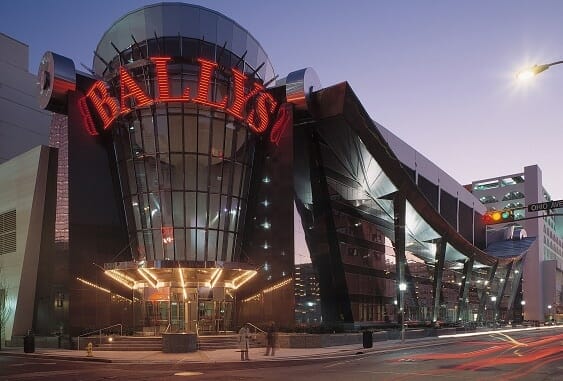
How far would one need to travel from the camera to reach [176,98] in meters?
42.9

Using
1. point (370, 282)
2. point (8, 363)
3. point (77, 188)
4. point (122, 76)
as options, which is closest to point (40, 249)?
point (77, 188)

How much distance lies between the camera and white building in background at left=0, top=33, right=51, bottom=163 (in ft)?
233

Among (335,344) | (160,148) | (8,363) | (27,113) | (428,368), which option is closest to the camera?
(428,368)

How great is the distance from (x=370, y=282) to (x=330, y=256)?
391 inches

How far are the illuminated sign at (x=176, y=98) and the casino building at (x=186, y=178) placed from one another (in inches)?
4.3

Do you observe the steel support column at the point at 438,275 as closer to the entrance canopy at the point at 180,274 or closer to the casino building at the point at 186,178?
the casino building at the point at 186,178

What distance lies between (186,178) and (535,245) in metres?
118

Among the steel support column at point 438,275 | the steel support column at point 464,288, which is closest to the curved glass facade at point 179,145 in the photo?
the steel support column at point 438,275

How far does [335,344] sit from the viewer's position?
3878cm

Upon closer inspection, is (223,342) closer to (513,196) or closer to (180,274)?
(180,274)

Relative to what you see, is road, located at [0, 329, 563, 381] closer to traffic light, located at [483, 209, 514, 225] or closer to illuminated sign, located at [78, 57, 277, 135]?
traffic light, located at [483, 209, 514, 225]

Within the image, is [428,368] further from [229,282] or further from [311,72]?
[311,72]

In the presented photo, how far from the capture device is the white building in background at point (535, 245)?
138 meters

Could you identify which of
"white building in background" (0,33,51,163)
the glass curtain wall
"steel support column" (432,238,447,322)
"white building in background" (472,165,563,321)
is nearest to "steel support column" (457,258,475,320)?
"steel support column" (432,238,447,322)
